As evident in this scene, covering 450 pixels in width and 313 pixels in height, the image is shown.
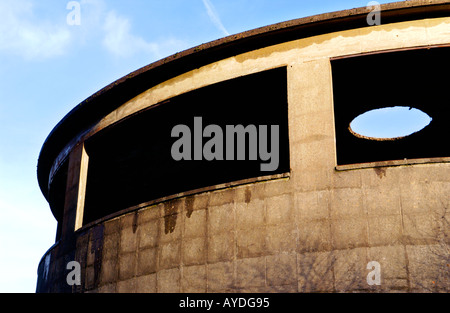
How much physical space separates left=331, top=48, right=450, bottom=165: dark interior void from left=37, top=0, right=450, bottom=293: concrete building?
0.07 m

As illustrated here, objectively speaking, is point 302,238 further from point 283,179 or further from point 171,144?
point 171,144

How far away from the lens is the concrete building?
38.3 ft

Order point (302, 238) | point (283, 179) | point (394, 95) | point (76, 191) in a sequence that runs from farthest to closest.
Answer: point (394, 95) → point (76, 191) → point (283, 179) → point (302, 238)

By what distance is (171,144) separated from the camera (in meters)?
18.8

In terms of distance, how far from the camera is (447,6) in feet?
42.5

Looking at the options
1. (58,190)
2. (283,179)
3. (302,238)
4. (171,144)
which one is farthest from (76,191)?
(302,238)

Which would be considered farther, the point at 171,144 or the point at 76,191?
the point at 171,144

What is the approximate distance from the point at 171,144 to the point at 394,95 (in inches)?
261

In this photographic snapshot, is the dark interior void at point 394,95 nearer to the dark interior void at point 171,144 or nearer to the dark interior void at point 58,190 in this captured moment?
the dark interior void at point 171,144

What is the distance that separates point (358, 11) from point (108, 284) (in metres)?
8.08

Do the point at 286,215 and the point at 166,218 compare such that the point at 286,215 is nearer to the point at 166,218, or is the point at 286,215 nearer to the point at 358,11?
the point at 166,218

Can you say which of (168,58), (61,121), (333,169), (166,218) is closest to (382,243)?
(333,169)

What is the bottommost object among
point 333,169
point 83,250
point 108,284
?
point 108,284

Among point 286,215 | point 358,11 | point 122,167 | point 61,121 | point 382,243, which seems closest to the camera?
point 382,243
